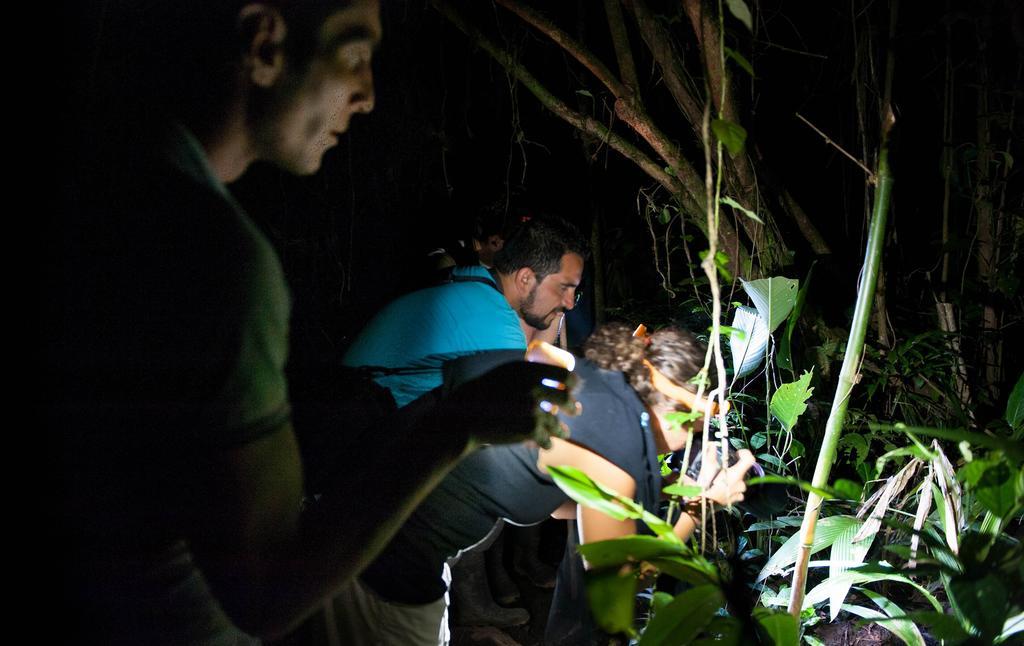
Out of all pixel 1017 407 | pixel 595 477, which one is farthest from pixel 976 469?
pixel 1017 407

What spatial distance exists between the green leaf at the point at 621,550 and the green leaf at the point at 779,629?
19 cm

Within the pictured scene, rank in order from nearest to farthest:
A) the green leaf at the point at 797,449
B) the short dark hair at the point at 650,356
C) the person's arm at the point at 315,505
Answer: the person's arm at the point at 315,505 < the short dark hair at the point at 650,356 < the green leaf at the point at 797,449

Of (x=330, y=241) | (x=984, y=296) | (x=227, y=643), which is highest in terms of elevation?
(x=330, y=241)

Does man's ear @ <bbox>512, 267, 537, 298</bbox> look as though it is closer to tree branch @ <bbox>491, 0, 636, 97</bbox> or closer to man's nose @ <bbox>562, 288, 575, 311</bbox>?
man's nose @ <bbox>562, 288, 575, 311</bbox>

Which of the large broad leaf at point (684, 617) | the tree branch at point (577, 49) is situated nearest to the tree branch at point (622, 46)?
the tree branch at point (577, 49)

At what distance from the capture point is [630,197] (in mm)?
2432

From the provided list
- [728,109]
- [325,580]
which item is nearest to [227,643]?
[325,580]

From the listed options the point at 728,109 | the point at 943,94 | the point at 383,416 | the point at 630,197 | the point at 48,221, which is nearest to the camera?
the point at 48,221

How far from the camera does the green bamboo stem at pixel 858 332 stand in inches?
38.6

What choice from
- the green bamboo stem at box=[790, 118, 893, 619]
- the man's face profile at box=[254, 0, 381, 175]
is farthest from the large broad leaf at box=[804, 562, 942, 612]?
the man's face profile at box=[254, 0, 381, 175]

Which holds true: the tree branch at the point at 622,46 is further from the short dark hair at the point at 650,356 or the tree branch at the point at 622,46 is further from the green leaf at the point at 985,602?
the green leaf at the point at 985,602

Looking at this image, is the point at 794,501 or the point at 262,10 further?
the point at 794,501

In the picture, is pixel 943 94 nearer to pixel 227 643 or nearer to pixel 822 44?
pixel 822 44

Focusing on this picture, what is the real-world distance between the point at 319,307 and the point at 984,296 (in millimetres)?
1760
